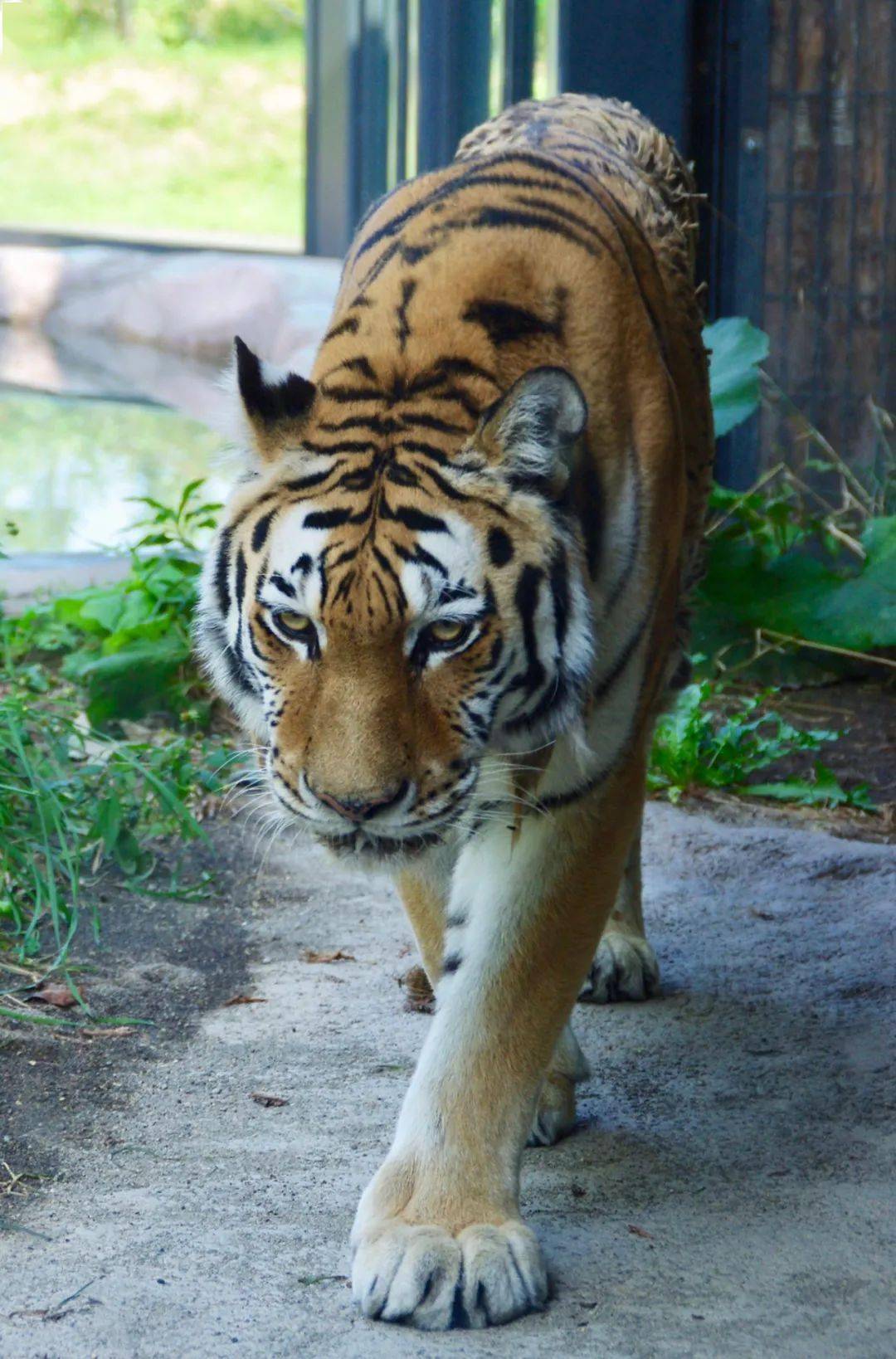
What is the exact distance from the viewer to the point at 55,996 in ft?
10.5

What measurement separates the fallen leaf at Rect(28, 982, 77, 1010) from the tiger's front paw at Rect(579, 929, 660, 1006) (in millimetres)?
985

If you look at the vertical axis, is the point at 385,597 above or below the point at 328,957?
above

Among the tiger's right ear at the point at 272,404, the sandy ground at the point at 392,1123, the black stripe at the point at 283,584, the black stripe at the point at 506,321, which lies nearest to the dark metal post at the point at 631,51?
the sandy ground at the point at 392,1123

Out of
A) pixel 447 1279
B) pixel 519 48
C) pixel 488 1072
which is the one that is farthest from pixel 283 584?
pixel 519 48

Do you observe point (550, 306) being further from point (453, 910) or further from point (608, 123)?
point (608, 123)

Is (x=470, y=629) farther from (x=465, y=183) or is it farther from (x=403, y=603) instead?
(x=465, y=183)

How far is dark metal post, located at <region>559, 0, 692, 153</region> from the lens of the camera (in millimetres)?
5574

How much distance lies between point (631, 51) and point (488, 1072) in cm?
414

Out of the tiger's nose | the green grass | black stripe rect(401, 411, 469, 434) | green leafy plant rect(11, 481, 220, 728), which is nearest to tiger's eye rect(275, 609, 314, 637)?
the tiger's nose

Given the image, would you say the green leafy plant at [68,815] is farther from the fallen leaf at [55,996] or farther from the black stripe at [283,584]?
the black stripe at [283,584]

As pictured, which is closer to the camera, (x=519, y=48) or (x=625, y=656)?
(x=625, y=656)

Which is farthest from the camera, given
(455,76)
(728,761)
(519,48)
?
(455,76)

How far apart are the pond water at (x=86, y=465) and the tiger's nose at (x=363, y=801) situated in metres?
4.37

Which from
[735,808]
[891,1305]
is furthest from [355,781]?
[735,808]
